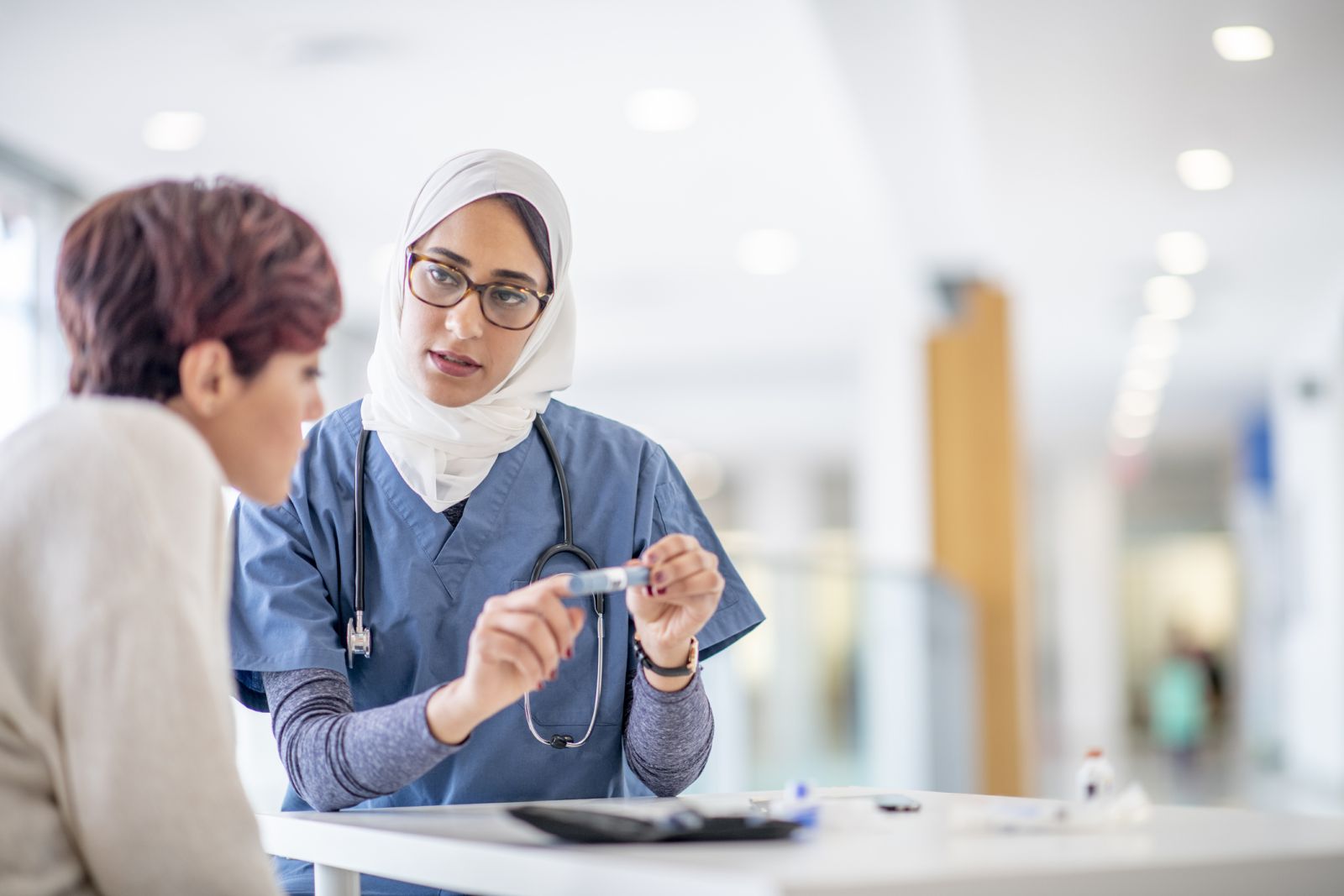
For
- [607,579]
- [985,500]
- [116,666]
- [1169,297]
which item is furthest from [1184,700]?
[116,666]

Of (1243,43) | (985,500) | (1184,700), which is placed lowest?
(1184,700)

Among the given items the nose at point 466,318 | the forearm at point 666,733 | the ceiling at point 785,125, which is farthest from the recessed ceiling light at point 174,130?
the forearm at point 666,733

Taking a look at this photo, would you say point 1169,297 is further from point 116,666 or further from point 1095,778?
point 116,666

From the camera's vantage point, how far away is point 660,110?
17.5ft

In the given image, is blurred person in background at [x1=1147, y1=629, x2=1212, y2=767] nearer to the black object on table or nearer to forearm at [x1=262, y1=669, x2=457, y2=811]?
forearm at [x1=262, y1=669, x2=457, y2=811]

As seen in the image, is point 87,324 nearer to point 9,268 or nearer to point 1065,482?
point 9,268

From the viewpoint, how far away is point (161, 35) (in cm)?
457

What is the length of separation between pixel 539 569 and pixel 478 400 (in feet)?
0.75

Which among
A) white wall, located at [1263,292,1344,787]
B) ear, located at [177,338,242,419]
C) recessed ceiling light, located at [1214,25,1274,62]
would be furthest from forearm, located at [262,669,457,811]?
white wall, located at [1263,292,1344,787]

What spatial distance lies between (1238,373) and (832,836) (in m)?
11.2

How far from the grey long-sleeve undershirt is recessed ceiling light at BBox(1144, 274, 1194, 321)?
22.5 feet

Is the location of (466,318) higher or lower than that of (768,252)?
lower

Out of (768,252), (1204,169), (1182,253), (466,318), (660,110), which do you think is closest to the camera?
(466,318)

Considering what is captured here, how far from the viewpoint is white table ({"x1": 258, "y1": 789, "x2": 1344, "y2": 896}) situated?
3.03 feet
